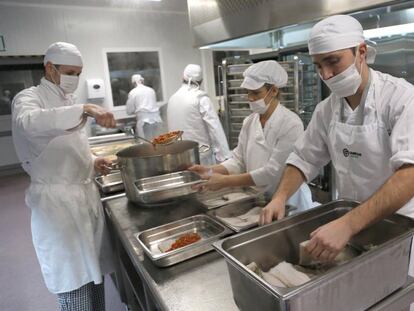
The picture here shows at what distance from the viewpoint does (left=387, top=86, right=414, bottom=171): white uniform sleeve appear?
0.96 meters

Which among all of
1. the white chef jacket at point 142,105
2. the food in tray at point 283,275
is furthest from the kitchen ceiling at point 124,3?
the food in tray at point 283,275

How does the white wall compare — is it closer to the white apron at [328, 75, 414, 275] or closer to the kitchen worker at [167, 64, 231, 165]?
the kitchen worker at [167, 64, 231, 165]

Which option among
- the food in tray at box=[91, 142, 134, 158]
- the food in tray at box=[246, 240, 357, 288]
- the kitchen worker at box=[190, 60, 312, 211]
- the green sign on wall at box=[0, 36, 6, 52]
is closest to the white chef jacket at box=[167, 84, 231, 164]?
the food in tray at box=[91, 142, 134, 158]

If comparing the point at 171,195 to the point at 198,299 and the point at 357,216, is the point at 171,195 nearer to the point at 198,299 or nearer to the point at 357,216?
the point at 198,299

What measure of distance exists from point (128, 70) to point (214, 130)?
385 cm

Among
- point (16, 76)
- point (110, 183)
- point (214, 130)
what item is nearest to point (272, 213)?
point (110, 183)

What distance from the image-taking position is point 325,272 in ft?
2.45

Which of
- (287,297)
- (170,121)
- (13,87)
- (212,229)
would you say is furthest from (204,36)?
(13,87)

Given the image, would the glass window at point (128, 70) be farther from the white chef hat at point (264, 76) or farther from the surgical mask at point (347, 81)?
the surgical mask at point (347, 81)

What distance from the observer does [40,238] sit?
5.49 feet

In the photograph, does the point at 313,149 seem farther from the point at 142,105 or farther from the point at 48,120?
the point at 142,105

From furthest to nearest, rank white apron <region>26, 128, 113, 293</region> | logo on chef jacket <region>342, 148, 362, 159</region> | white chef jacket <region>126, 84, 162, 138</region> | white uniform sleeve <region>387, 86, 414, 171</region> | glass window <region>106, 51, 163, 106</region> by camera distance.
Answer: glass window <region>106, 51, 163, 106</region> < white chef jacket <region>126, 84, 162, 138</region> < white apron <region>26, 128, 113, 293</region> < logo on chef jacket <region>342, 148, 362, 159</region> < white uniform sleeve <region>387, 86, 414, 171</region>

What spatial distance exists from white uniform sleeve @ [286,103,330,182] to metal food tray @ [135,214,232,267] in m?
0.44

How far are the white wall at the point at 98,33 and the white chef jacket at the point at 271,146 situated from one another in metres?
5.34
